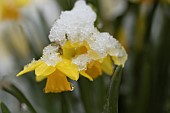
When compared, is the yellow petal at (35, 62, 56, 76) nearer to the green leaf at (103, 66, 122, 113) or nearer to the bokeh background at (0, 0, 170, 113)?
the green leaf at (103, 66, 122, 113)

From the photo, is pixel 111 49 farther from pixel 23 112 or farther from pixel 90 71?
pixel 23 112

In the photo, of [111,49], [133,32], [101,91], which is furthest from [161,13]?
[111,49]

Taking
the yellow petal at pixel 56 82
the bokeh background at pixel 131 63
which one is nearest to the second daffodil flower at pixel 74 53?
the yellow petal at pixel 56 82

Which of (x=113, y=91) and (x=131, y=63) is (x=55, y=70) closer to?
(x=113, y=91)

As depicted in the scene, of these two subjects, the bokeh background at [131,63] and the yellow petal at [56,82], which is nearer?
the yellow petal at [56,82]

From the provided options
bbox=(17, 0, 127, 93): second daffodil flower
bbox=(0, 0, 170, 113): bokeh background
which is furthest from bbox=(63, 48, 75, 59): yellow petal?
bbox=(0, 0, 170, 113): bokeh background

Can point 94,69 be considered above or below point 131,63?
above

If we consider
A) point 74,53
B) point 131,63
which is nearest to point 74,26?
point 74,53

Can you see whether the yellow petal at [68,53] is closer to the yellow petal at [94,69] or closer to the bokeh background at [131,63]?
the yellow petal at [94,69]
